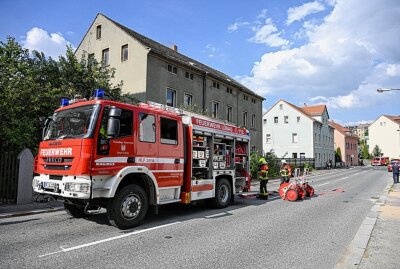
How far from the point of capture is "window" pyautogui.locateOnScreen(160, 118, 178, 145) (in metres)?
8.07

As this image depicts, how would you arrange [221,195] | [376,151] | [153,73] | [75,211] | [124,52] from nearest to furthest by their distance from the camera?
[75,211], [221,195], [153,73], [124,52], [376,151]

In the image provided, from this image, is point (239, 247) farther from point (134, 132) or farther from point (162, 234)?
point (134, 132)

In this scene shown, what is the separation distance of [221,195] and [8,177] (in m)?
7.14

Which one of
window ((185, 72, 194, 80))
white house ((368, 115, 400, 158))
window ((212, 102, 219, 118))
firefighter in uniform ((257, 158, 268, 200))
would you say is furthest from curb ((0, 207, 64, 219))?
white house ((368, 115, 400, 158))

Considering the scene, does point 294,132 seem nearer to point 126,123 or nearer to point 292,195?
point 292,195

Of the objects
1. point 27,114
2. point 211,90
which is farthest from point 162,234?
point 211,90

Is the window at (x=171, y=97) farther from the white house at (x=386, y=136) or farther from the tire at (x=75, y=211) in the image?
the white house at (x=386, y=136)

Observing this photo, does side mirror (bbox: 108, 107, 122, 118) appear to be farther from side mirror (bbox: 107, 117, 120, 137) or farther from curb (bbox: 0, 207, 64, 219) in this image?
curb (bbox: 0, 207, 64, 219)

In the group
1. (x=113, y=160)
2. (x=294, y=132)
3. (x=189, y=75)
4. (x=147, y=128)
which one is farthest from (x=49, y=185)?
(x=294, y=132)

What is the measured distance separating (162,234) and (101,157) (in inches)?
78.9

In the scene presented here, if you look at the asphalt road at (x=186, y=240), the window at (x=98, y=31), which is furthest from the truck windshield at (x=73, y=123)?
the window at (x=98, y=31)

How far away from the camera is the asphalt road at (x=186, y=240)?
16.2 feet

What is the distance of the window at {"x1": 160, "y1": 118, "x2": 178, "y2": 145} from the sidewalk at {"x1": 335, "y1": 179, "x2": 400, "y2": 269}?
4.61 m

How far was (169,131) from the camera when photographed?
8.27 meters
